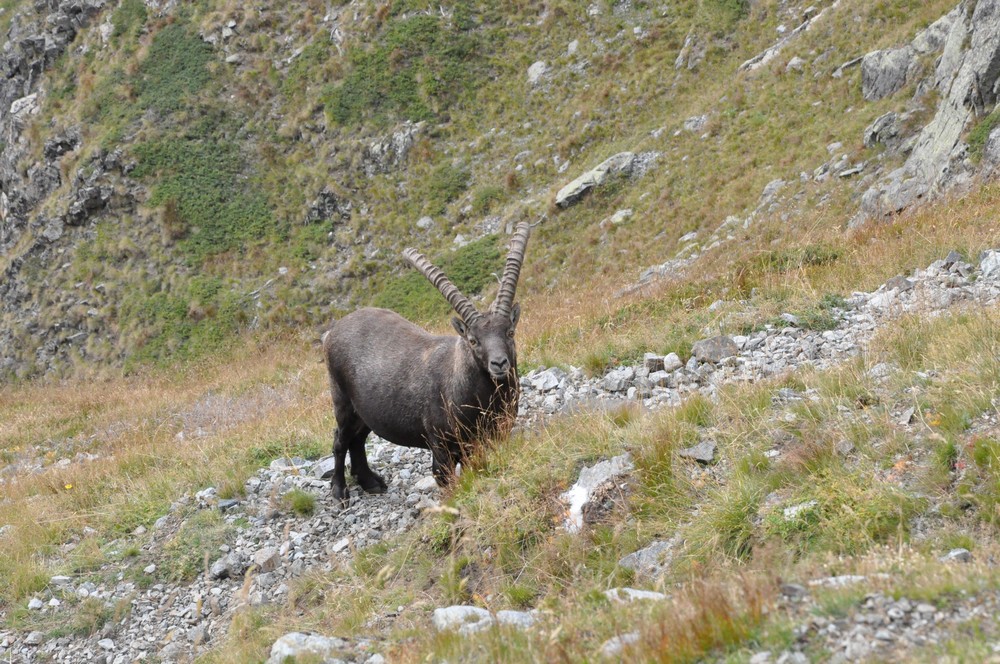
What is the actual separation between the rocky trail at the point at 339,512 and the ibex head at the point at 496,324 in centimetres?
105

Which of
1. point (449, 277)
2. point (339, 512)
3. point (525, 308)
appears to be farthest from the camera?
point (449, 277)

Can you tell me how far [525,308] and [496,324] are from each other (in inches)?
508

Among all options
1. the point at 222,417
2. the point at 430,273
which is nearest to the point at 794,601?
the point at 430,273

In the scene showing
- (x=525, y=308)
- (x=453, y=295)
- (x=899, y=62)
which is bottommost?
(x=525, y=308)

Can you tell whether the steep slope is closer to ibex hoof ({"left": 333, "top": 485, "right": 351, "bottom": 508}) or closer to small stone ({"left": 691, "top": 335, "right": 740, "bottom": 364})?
small stone ({"left": 691, "top": 335, "right": 740, "bottom": 364})

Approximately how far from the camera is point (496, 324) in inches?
353

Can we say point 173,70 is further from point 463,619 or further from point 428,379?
point 463,619

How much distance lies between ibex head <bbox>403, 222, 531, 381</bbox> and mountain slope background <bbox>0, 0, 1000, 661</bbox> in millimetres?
845

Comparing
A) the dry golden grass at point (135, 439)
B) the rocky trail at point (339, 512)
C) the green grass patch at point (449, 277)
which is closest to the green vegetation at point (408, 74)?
the green grass patch at point (449, 277)

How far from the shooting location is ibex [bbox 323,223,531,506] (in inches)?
352

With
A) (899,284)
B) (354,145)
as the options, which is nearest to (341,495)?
(899,284)

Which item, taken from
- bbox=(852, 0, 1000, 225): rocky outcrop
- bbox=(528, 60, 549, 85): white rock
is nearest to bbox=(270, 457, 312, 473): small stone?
bbox=(852, 0, 1000, 225): rocky outcrop

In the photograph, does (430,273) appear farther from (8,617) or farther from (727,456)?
(8,617)

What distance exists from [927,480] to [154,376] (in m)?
28.0
